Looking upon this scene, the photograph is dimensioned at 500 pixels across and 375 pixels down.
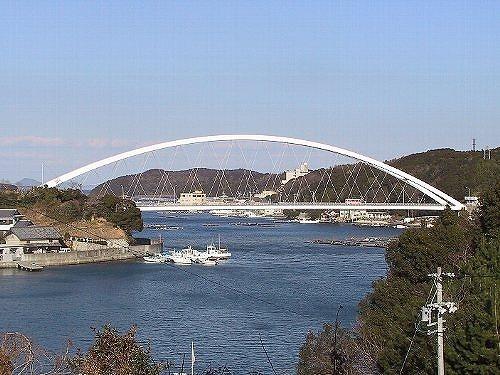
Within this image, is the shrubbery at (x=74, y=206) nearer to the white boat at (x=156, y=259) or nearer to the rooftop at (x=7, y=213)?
the rooftop at (x=7, y=213)

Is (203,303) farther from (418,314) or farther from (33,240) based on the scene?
(33,240)

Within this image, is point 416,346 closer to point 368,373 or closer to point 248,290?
point 368,373

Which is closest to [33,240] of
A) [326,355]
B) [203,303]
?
[203,303]

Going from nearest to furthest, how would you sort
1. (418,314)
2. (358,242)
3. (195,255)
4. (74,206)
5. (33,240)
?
(418,314)
(33,240)
(195,255)
(74,206)
(358,242)

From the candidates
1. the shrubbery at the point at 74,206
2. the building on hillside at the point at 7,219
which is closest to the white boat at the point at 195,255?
the shrubbery at the point at 74,206

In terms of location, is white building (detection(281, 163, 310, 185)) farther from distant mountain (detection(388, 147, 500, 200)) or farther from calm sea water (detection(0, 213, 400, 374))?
calm sea water (detection(0, 213, 400, 374))

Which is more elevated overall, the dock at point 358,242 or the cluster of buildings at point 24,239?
the cluster of buildings at point 24,239

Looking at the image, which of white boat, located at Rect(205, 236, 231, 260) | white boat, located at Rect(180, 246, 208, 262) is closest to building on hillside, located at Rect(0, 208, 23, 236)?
white boat, located at Rect(180, 246, 208, 262)
